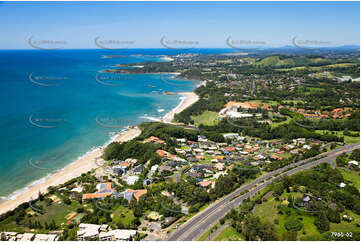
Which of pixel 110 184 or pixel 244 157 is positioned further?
pixel 244 157

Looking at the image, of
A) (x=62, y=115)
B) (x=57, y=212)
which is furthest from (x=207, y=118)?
(x=57, y=212)

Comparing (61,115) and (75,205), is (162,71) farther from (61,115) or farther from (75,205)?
(75,205)

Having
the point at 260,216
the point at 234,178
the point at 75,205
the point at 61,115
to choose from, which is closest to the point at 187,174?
the point at 234,178

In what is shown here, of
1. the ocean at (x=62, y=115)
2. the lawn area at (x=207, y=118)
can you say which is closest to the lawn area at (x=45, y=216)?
the ocean at (x=62, y=115)

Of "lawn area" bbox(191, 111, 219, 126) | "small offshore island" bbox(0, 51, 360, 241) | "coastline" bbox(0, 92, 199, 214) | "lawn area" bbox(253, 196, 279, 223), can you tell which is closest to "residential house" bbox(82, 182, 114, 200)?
"small offshore island" bbox(0, 51, 360, 241)

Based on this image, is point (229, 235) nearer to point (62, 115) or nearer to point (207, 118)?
point (207, 118)

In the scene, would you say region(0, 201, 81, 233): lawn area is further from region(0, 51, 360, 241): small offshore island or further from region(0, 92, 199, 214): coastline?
region(0, 92, 199, 214): coastline

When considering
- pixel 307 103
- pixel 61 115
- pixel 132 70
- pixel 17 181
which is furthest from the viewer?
pixel 132 70

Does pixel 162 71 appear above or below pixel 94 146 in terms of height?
above
